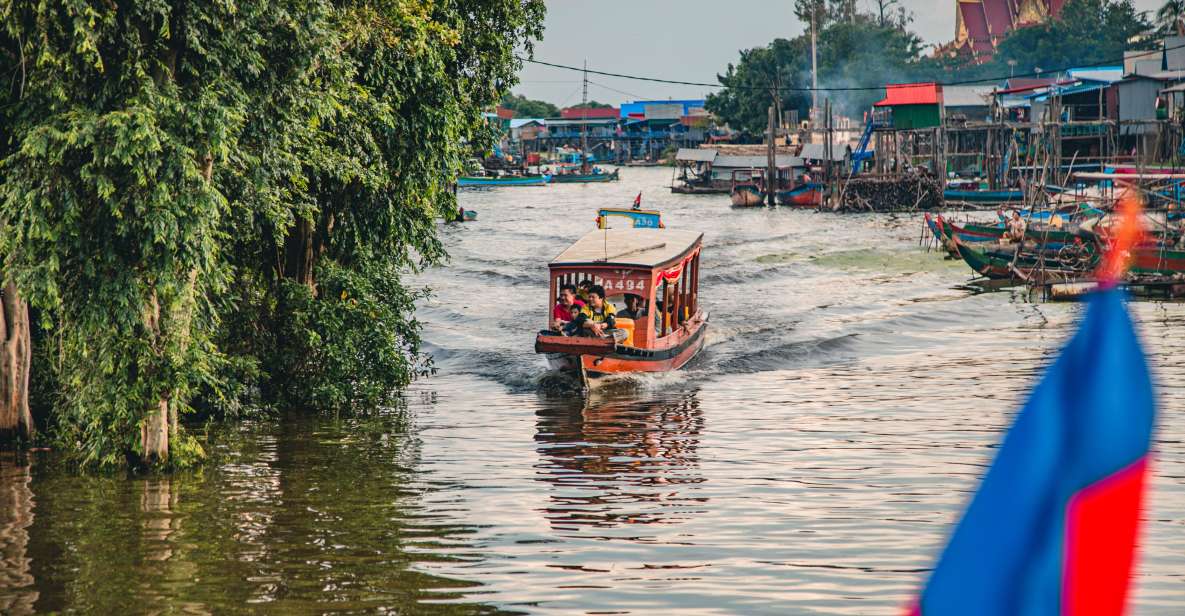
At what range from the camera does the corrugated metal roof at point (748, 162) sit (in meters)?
78.4

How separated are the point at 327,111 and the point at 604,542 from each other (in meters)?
5.47

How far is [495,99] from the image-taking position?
1966cm

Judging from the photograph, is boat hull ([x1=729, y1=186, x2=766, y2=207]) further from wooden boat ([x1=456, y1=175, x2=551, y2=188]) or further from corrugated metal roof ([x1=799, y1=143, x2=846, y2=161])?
wooden boat ([x1=456, y1=175, x2=551, y2=188])

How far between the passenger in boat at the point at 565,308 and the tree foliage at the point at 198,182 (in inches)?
154

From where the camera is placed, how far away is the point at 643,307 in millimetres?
20891

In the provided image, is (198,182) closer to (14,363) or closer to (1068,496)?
(14,363)

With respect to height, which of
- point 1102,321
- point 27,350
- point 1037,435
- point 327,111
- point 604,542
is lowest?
point 604,542

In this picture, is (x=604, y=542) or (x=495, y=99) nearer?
(x=604, y=542)

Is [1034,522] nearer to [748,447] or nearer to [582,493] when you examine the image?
[582,493]

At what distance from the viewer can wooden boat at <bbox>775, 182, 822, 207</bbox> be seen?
6750 centimetres

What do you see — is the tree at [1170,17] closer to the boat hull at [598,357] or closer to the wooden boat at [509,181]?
the wooden boat at [509,181]

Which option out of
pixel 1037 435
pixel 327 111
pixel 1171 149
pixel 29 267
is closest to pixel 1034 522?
pixel 1037 435

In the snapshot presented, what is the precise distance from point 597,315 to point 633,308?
0.85 m

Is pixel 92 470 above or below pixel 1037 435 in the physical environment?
below
